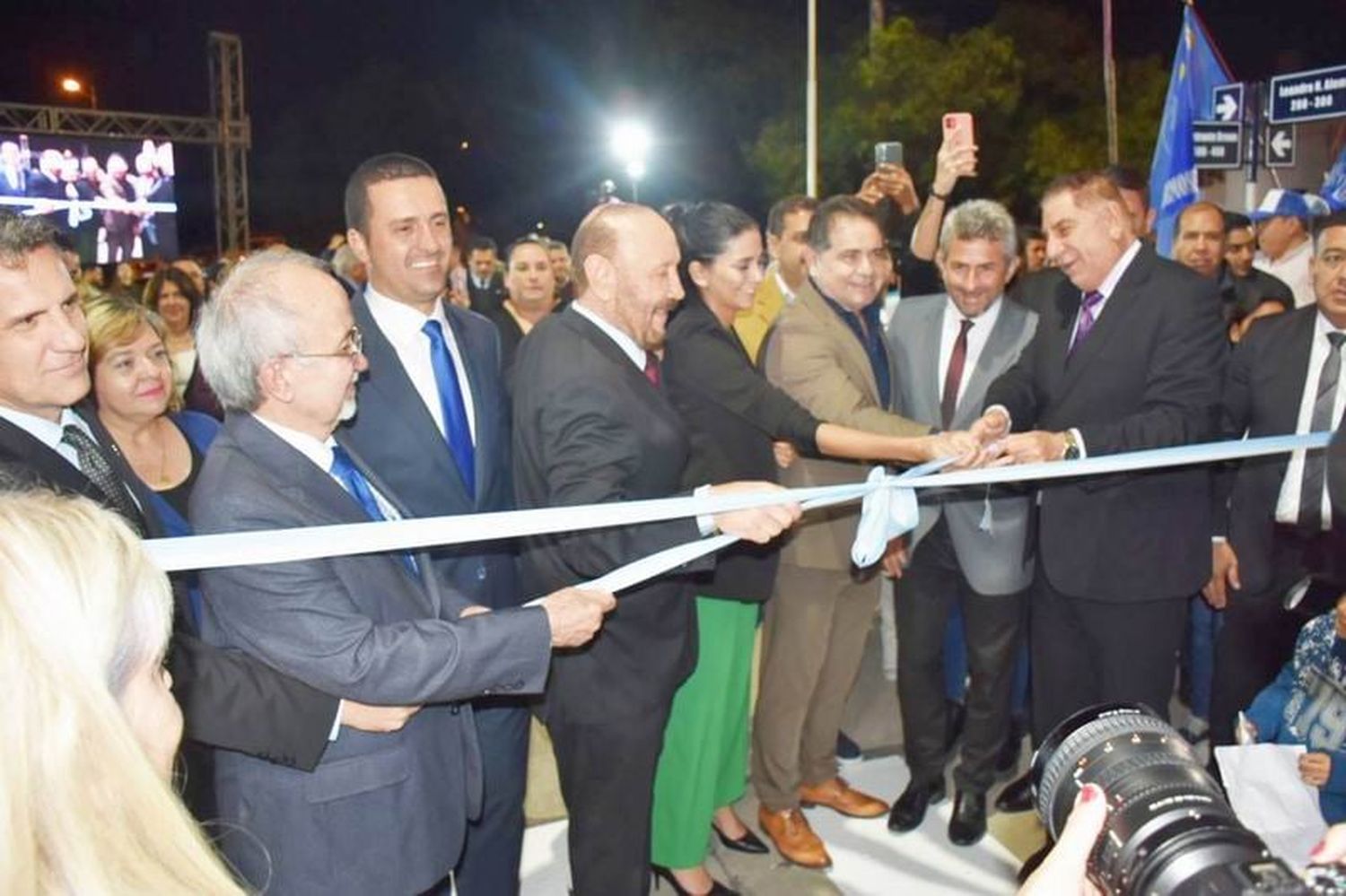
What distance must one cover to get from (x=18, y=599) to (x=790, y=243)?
4.84 m

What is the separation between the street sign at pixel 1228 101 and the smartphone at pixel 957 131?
6.05 m

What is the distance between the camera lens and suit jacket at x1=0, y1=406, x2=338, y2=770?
6.52 ft

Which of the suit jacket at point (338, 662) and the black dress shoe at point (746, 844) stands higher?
the suit jacket at point (338, 662)

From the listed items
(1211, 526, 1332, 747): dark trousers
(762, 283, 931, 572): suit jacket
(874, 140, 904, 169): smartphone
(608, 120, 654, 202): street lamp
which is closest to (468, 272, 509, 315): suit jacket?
(874, 140, 904, 169): smartphone

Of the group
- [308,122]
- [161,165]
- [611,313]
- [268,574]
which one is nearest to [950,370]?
[611,313]

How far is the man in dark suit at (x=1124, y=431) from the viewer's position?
3.28 metres

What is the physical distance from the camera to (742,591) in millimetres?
3514

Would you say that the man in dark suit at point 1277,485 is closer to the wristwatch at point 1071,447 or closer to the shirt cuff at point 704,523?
the wristwatch at point 1071,447


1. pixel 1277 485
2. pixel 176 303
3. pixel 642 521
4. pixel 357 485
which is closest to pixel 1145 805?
pixel 642 521

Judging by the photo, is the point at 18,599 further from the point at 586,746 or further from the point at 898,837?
the point at 898,837

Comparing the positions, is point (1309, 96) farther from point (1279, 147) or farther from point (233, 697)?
point (233, 697)

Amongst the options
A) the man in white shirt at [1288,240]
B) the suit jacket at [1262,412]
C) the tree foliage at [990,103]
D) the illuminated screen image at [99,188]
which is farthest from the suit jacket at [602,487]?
the tree foliage at [990,103]

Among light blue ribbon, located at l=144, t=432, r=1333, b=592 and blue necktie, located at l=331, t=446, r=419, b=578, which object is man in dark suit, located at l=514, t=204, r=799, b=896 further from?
blue necktie, located at l=331, t=446, r=419, b=578

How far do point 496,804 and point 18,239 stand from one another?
1856mm
